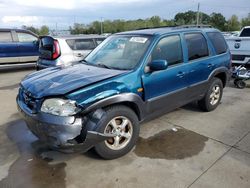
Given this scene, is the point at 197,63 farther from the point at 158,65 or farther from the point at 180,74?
the point at 158,65

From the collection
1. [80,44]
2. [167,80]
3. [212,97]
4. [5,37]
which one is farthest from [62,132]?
[5,37]

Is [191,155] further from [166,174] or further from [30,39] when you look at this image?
[30,39]

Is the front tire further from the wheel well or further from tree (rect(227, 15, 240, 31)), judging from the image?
tree (rect(227, 15, 240, 31))

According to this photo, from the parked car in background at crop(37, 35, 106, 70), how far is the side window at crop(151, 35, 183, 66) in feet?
10.8

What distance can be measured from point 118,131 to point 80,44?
193 inches

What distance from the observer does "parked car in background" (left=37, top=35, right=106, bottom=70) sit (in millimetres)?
6707

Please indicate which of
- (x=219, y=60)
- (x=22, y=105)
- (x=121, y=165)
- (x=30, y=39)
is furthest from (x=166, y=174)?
(x=30, y=39)

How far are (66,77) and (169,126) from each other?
2.09 metres

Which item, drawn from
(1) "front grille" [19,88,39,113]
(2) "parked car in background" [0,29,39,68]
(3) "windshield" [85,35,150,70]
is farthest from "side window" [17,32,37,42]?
(1) "front grille" [19,88,39,113]

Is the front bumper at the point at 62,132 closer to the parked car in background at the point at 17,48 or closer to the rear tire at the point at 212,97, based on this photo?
the rear tire at the point at 212,97

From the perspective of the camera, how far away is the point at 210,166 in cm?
301

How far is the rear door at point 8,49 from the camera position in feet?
30.5

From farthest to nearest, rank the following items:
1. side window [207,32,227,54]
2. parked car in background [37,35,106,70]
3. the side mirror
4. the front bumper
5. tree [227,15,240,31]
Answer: tree [227,15,240,31] → parked car in background [37,35,106,70] → side window [207,32,227,54] → the side mirror → the front bumper

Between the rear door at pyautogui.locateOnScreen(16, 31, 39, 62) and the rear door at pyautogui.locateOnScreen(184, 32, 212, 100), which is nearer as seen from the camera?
the rear door at pyautogui.locateOnScreen(184, 32, 212, 100)
